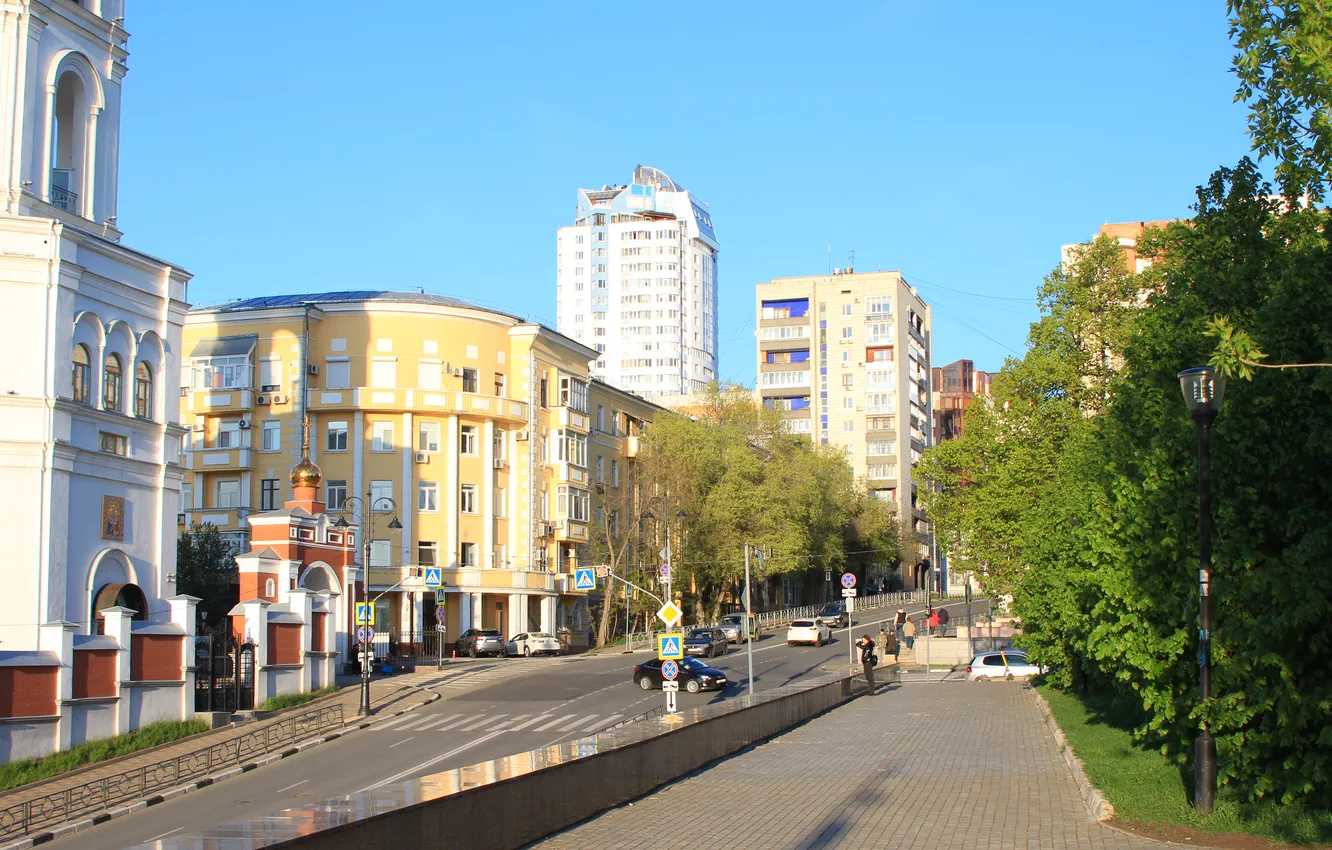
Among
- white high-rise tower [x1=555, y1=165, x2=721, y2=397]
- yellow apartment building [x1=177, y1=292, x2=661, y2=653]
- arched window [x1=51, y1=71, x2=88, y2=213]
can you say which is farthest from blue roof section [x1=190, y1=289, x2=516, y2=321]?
white high-rise tower [x1=555, y1=165, x2=721, y2=397]

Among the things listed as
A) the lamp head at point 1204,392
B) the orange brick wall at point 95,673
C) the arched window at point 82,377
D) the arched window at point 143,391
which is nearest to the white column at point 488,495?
the arched window at point 143,391

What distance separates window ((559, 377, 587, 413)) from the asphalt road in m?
16.1

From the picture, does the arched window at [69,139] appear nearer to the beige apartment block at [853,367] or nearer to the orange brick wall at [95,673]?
the orange brick wall at [95,673]

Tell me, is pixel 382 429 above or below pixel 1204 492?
above

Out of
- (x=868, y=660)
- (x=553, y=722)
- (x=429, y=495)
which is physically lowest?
(x=553, y=722)

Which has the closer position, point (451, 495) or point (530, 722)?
point (530, 722)

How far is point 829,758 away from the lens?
20.9m

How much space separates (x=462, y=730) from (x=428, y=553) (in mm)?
30920

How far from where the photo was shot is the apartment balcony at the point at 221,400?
199 ft

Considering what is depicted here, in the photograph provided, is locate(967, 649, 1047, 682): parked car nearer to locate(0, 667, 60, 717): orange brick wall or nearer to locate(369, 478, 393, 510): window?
locate(0, 667, 60, 717): orange brick wall

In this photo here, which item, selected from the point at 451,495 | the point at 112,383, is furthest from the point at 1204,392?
the point at 451,495

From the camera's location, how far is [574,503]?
223 feet

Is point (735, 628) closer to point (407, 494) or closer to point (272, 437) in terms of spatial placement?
point (407, 494)

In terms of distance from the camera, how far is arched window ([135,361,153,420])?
116ft
